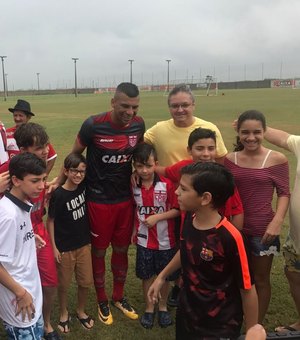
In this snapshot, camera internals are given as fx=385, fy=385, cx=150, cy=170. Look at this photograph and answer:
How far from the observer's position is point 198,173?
2.35 metres

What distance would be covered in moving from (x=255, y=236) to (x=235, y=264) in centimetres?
117

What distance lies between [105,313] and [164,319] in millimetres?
614

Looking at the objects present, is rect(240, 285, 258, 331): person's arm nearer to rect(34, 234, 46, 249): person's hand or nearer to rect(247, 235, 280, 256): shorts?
rect(247, 235, 280, 256): shorts

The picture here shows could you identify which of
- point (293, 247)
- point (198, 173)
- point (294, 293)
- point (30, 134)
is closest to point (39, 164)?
point (30, 134)

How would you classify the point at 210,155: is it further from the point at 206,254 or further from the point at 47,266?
the point at 47,266

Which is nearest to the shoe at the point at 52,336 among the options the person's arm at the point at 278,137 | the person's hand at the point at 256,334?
the person's hand at the point at 256,334

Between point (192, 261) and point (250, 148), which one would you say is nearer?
point (192, 261)

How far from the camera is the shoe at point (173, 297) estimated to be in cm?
427

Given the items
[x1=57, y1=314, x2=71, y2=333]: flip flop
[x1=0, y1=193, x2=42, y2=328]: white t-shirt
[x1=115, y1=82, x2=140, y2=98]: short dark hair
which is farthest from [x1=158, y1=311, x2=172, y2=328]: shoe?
[x1=115, y1=82, x2=140, y2=98]: short dark hair

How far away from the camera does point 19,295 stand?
2541mm

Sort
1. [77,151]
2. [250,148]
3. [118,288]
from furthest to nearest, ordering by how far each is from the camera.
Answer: [118,288] → [77,151] → [250,148]

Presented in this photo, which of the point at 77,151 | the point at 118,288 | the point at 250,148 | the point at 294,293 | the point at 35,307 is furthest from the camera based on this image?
the point at 118,288

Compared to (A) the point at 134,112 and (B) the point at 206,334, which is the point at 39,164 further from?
(B) the point at 206,334

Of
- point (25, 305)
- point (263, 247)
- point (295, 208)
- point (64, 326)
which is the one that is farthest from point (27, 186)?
point (295, 208)
